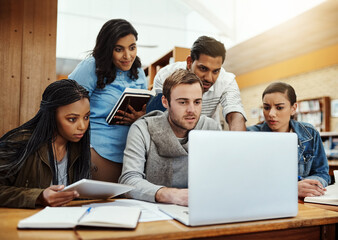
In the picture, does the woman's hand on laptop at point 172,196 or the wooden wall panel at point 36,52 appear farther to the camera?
the wooden wall panel at point 36,52

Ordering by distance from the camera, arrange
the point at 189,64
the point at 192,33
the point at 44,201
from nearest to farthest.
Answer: the point at 44,201
the point at 189,64
the point at 192,33

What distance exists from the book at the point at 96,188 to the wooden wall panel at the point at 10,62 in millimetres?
1005

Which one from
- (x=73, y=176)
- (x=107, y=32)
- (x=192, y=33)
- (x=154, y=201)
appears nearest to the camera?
(x=154, y=201)

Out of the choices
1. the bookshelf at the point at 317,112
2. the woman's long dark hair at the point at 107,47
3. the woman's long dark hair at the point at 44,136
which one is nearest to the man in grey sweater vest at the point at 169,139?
the woman's long dark hair at the point at 44,136

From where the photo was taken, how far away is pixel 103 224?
2.74ft

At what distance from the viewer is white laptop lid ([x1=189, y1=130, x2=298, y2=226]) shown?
87 centimetres

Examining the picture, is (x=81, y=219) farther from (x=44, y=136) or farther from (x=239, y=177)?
(x=44, y=136)

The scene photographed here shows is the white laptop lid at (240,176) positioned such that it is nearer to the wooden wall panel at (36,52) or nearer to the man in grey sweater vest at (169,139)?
the man in grey sweater vest at (169,139)

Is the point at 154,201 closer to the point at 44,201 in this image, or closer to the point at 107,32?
the point at 44,201

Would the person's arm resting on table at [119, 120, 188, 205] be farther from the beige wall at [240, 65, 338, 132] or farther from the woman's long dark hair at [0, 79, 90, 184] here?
the beige wall at [240, 65, 338, 132]

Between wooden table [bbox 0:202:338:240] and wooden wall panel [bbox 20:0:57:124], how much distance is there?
1017 mm

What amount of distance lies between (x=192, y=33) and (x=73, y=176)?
5.96 meters

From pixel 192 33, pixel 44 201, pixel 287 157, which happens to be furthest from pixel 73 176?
pixel 192 33

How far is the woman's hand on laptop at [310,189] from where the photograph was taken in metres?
1.44
